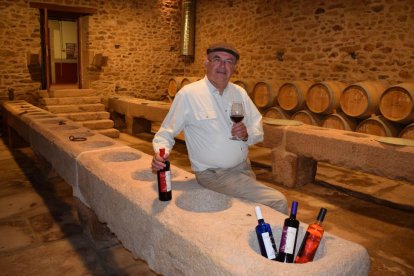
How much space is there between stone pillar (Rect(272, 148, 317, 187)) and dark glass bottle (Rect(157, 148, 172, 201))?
3.02 m

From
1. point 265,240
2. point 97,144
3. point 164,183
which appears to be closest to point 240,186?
point 164,183

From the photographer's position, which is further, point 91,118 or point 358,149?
point 91,118

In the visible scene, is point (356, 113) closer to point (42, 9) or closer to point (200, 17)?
point (200, 17)

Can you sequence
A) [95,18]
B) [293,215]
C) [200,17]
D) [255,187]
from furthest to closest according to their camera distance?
[200,17] → [95,18] → [255,187] → [293,215]

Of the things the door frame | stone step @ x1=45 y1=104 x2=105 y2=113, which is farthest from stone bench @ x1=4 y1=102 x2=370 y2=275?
the door frame

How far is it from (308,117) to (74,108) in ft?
17.8

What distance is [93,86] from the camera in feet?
31.3

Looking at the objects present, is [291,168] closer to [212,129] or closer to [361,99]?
[361,99]

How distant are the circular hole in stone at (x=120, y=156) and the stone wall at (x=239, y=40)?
522cm

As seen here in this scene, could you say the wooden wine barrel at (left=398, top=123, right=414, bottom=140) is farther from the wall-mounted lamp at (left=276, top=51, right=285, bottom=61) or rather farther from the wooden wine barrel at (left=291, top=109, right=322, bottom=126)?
the wall-mounted lamp at (left=276, top=51, right=285, bottom=61)

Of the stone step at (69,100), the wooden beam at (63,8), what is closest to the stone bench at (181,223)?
the stone step at (69,100)

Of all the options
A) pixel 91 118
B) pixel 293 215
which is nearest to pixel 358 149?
pixel 293 215

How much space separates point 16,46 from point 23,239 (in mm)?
6647

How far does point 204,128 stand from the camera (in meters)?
2.45
